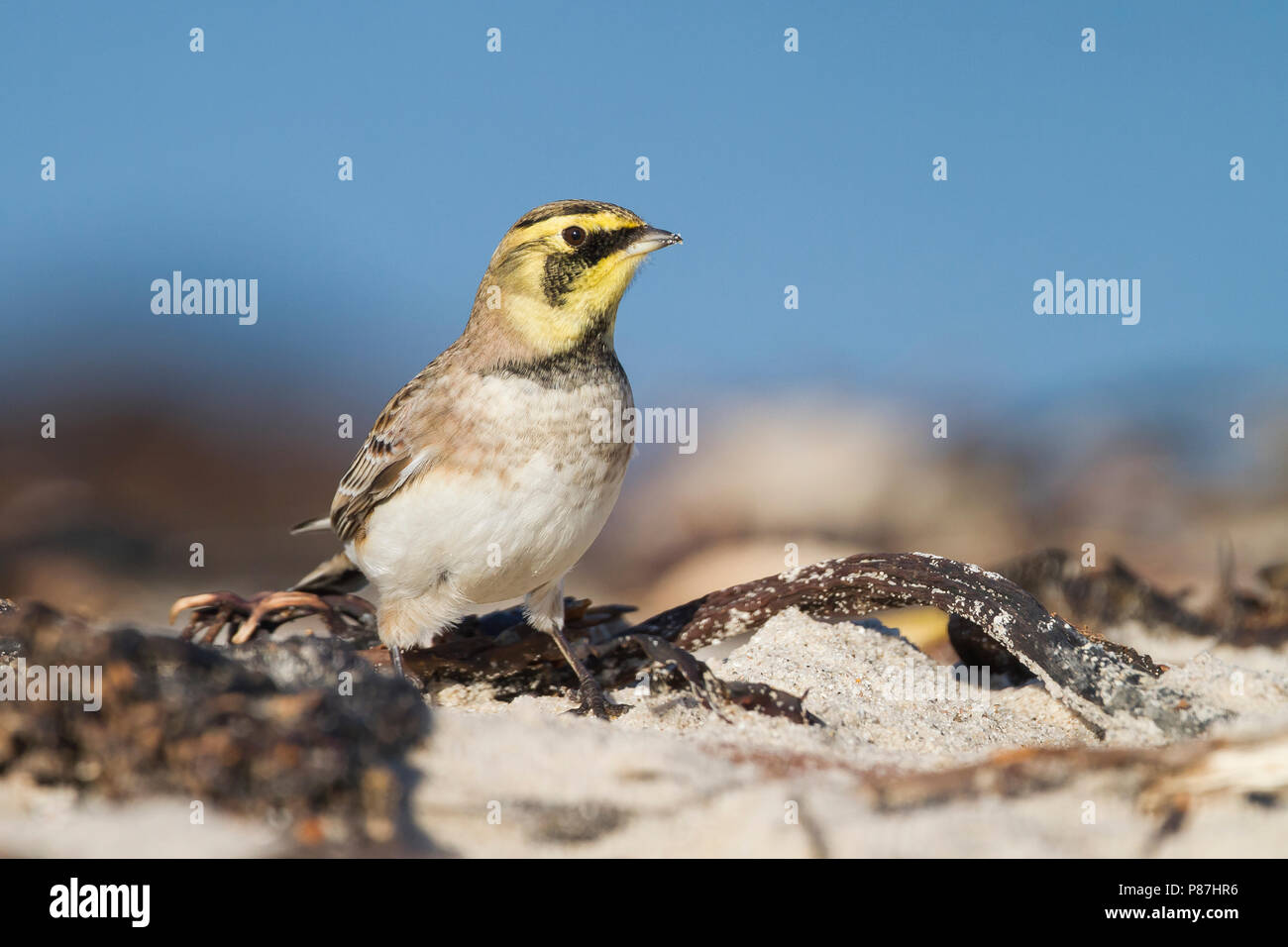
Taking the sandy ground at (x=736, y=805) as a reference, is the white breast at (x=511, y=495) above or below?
above

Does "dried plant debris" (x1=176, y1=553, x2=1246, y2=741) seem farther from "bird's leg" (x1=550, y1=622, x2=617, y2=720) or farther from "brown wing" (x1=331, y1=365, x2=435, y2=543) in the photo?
"brown wing" (x1=331, y1=365, x2=435, y2=543)

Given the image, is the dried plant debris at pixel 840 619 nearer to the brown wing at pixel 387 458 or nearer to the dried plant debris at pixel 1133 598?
the brown wing at pixel 387 458

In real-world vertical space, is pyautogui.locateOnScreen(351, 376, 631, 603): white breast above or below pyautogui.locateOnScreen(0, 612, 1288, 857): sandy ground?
above

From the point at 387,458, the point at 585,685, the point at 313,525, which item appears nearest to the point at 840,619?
the point at 585,685

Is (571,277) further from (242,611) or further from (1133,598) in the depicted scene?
(1133,598)

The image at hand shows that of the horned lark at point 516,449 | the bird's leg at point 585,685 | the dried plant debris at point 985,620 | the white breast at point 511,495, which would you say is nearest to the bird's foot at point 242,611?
the horned lark at point 516,449

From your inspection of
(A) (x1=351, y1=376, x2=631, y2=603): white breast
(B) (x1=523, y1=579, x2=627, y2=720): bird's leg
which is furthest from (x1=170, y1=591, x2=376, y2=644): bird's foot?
(B) (x1=523, y1=579, x2=627, y2=720): bird's leg

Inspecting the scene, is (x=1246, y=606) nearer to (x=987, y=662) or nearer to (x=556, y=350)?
(x=987, y=662)
